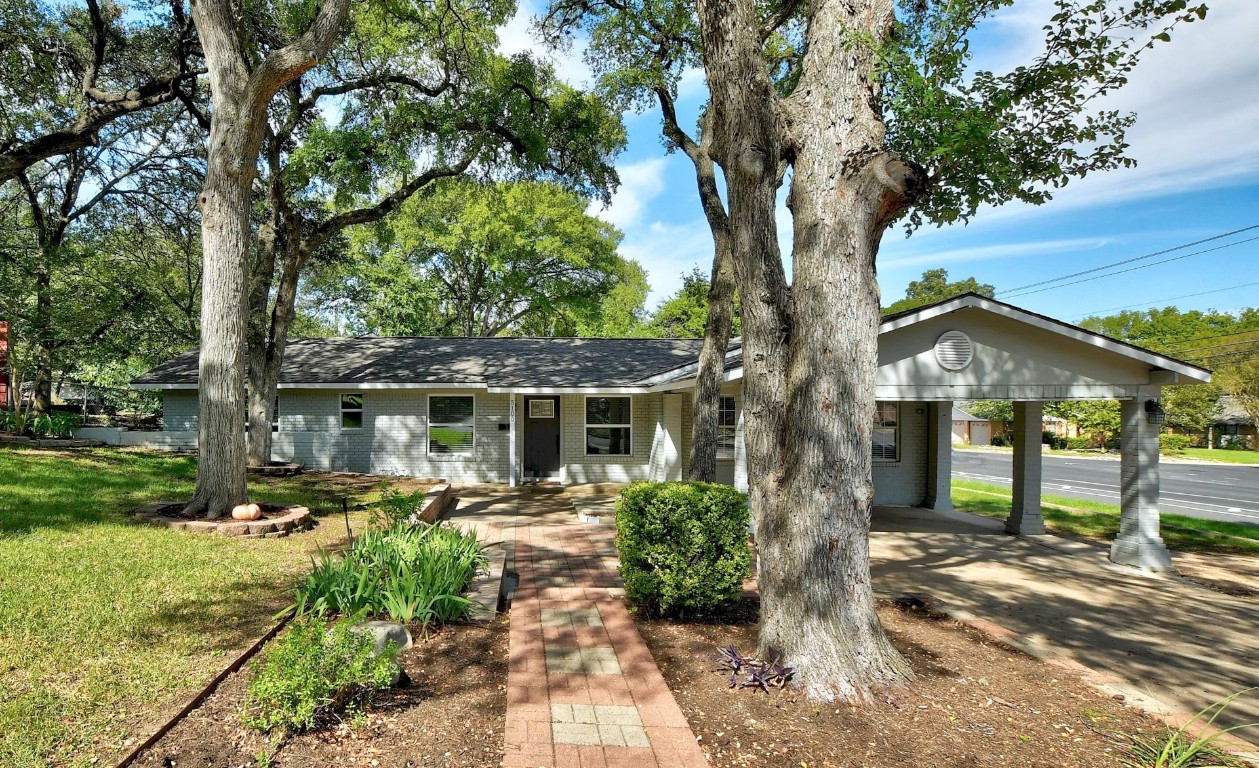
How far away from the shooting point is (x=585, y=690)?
12.0 feet

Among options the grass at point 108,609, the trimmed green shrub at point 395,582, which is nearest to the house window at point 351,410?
the grass at point 108,609

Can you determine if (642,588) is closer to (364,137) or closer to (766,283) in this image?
(766,283)

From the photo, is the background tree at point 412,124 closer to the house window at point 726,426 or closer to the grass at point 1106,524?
the house window at point 726,426

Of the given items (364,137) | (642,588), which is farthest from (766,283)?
(364,137)

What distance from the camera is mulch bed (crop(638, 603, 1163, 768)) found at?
306 cm

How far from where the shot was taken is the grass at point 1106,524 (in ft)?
34.1

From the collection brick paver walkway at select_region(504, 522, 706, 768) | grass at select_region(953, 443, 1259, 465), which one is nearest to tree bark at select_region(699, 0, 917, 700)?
brick paver walkway at select_region(504, 522, 706, 768)

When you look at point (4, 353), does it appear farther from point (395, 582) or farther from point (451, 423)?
point (395, 582)

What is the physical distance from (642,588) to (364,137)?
1040 centimetres

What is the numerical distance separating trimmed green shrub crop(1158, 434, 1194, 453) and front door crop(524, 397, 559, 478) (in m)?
36.4

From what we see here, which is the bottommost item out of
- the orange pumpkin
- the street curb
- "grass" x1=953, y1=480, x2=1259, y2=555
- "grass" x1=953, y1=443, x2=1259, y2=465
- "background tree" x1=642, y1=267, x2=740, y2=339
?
"grass" x1=953, y1=443, x2=1259, y2=465

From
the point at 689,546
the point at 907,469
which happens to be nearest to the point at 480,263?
the point at 907,469

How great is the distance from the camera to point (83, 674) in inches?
138

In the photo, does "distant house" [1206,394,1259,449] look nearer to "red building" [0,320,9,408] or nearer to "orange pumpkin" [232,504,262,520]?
"orange pumpkin" [232,504,262,520]
